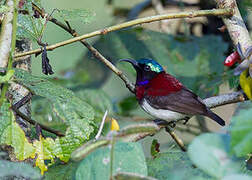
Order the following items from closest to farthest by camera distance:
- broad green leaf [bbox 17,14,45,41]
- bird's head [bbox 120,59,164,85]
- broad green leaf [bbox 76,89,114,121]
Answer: broad green leaf [bbox 17,14,45,41], bird's head [bbox 120,59,164,85], broad green leaf [bbox 76,89,114,121]

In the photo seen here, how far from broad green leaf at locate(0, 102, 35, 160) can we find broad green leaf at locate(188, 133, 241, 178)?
790mm

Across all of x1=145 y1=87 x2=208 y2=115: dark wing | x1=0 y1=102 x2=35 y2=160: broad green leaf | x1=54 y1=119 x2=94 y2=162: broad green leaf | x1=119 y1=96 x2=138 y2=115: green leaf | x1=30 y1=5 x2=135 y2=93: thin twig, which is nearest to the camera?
x1=0 y1=102 x2=35 y2=160: broad green leaf

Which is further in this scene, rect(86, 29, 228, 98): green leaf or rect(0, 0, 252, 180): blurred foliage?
rect(86, 29, 228, 98): green leaf

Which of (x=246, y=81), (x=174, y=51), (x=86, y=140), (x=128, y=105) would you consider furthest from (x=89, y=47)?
(x=174, y=51)

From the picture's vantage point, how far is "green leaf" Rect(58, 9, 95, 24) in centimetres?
206

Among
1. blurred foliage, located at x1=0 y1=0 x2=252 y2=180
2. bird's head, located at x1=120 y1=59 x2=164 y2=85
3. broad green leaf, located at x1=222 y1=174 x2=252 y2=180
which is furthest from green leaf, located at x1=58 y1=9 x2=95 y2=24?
bird's head, located at x1=120 y1=59 x2=164 y2=85

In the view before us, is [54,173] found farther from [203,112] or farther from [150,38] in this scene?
[150,38]

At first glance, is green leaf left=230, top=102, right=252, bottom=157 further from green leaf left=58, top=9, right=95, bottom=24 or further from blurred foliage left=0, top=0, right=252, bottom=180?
green leaf left=58, top=9, right=95, bottom=24

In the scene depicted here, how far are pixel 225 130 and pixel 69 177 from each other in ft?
3.29

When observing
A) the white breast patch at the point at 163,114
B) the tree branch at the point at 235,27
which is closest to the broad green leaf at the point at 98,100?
the white breast patch at the point at 163,114

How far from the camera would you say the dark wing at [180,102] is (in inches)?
123

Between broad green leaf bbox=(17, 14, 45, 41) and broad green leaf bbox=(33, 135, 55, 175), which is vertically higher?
broad green leaf bbox=(17, 14, 45, 41)

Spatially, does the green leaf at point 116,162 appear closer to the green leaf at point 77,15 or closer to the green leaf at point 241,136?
the green leaf at point 241,136

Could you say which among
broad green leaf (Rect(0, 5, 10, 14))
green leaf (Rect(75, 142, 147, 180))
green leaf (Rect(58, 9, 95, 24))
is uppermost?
broad green leaf (Rect(0, 5, 10, 14))
